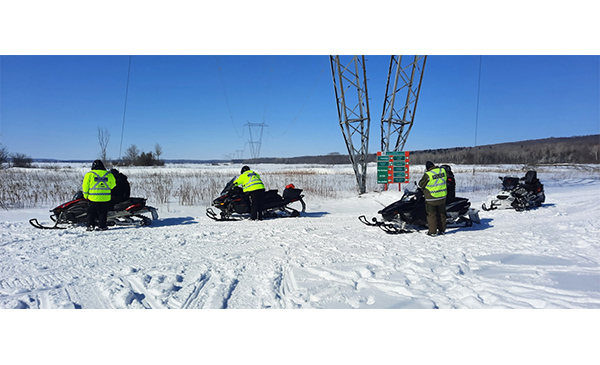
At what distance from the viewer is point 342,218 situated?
8727 mm

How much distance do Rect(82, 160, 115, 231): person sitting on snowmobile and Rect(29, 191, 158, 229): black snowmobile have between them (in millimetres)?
200

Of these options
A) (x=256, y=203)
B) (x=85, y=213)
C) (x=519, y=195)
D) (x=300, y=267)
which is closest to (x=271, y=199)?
(x=256, y=203)

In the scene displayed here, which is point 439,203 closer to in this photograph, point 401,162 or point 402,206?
point 402,206

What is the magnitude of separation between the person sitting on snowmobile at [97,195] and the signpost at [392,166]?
11.9 meters

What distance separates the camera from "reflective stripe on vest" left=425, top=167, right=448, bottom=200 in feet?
21.4

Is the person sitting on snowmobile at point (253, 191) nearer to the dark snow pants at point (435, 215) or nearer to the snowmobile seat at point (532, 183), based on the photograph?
the dark snow pants at point (435, 215)

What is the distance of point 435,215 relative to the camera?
656 centimetres

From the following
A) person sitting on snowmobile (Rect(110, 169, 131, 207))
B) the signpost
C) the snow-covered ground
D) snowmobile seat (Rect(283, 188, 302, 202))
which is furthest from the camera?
the signpost

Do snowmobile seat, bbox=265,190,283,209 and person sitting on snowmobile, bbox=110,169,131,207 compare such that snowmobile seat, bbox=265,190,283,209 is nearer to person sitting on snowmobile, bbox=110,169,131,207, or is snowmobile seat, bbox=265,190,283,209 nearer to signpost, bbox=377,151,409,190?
person sitting on snowmobile, bbox=110,169,131,207

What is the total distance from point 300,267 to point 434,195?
3.63 metres

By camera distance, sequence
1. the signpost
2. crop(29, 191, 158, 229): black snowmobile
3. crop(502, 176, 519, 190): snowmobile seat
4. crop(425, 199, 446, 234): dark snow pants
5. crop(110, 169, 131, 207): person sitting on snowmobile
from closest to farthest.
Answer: crop(425, 199, 446, 234): dark snow pants
crop(29, 191, 158, 229): black snowmobile
crop(110, 169, 131, 207): person sitting on snowmobile
crop(502, 176, 519, 190): snowmobile seat
the signpost

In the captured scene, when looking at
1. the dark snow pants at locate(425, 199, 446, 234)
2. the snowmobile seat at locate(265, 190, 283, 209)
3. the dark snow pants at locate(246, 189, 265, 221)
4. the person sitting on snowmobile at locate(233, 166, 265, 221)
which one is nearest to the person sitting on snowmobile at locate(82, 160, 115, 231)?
the person sitting on snowmobile at locate(233, 166, 265, 221)

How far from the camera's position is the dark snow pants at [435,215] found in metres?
6.50
